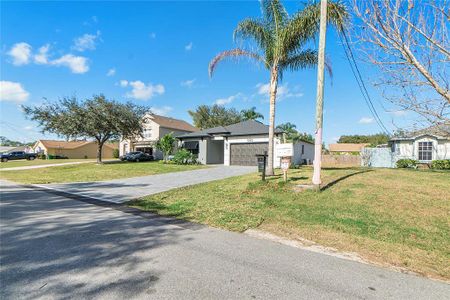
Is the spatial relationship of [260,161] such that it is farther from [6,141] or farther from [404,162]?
[6,141]

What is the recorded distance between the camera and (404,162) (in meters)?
19.7

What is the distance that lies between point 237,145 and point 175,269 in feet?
65.5

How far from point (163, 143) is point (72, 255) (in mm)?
22894

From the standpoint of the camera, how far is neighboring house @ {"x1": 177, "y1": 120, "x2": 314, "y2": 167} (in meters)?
21.5

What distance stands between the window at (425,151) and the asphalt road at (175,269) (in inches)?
872

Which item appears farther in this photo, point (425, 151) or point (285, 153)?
point (425, 151)

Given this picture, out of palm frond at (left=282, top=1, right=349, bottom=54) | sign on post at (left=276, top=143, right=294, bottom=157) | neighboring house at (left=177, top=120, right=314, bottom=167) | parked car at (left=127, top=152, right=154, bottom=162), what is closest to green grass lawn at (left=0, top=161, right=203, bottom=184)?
neighboring house at (left=177, top=120, right=314, bottom=167)

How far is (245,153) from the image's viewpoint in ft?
73.4

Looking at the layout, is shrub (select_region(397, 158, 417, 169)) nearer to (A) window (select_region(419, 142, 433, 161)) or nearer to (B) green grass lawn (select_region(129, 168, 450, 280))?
(A) window (select_region(419, 142, 433, 161))

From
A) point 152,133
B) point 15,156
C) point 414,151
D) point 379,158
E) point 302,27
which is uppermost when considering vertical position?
point 302,27

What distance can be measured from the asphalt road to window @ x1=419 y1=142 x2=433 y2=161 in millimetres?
22153

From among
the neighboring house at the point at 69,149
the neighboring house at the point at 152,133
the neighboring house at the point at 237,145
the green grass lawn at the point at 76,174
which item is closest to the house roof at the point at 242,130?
the neighboring house at the point at 237,145

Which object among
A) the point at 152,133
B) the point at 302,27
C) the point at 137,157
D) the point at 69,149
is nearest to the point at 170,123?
the point at 152,133

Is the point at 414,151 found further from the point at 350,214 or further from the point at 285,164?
the point at 350,214
